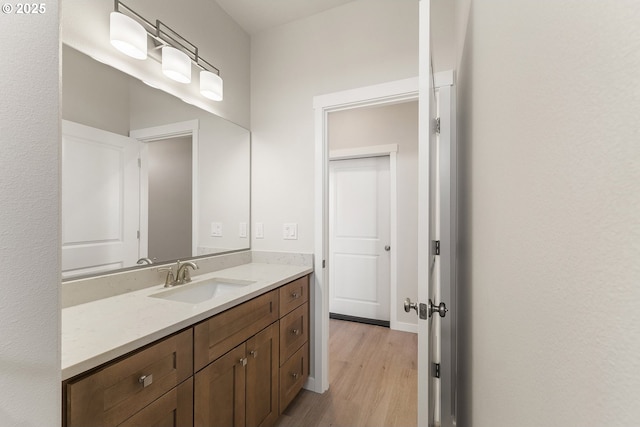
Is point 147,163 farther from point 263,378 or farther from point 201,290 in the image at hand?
point 263,378

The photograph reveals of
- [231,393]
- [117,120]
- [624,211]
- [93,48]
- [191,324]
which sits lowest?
[231,393]

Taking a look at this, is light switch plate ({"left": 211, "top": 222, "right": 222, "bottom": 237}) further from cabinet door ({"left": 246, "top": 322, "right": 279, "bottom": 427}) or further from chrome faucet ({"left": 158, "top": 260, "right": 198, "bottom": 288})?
cabinet door ({"left": 246, "top": 322, "right": 279, "bottom": 427})

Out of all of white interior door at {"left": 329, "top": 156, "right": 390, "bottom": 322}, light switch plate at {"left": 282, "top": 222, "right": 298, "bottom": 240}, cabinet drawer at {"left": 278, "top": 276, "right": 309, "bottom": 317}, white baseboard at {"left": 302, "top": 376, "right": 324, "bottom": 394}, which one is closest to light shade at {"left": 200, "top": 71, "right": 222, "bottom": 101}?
light switch plate at {"left": 282, "top": 222, "right": 298, "bottom": 240}

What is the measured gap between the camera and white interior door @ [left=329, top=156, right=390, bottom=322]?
322cm

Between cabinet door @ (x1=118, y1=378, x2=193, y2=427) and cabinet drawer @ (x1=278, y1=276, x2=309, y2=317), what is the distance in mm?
685

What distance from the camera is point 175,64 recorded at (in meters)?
1.57

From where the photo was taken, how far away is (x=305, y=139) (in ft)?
6.86

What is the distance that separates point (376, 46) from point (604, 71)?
1.98m

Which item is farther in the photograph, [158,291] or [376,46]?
[376,46]

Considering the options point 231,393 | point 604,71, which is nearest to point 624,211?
point 604,71

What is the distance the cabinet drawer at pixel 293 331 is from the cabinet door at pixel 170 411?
671 mm

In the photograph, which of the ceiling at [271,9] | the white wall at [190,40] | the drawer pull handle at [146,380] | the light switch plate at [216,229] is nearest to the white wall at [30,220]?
the drawer pull handle at [146,380]

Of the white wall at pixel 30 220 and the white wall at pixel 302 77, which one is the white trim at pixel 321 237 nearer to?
the white wall at pixel 302 77

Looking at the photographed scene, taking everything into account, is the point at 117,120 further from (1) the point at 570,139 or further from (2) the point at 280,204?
(1) the point at 570,139
